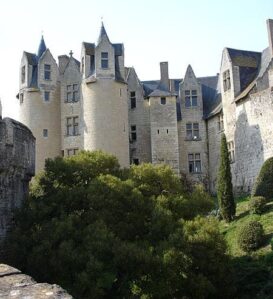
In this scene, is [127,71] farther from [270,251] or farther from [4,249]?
[4,249]

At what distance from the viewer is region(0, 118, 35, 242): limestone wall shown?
1878 cm

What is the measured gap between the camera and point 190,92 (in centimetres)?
4419

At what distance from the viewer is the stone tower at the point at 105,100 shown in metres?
39.3

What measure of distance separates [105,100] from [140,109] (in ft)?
16.2

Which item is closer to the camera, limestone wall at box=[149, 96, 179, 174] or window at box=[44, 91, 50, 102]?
limestone wall at box=[149, 96, 179, 174]

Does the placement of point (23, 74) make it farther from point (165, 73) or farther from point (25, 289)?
point (25, 289)

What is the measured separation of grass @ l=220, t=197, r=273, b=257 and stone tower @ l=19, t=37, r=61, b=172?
1670 centimetres

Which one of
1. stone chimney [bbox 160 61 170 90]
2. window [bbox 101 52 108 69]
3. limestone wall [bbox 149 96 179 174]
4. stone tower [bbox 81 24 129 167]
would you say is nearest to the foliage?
stone tower [bbox 81 24 129 167]

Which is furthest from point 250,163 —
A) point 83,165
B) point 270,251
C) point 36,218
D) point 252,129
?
point 36,218

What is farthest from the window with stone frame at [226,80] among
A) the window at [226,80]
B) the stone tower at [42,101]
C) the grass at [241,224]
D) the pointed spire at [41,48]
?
the pointed spire at [41,48]

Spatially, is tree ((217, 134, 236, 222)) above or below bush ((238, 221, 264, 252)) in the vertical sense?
above

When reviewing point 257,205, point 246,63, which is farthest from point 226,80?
point 257,205

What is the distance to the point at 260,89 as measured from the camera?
36781 mm

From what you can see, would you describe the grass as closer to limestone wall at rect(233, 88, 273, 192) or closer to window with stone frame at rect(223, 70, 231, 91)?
limestone wall at rect(233, 88, 273, 192)
